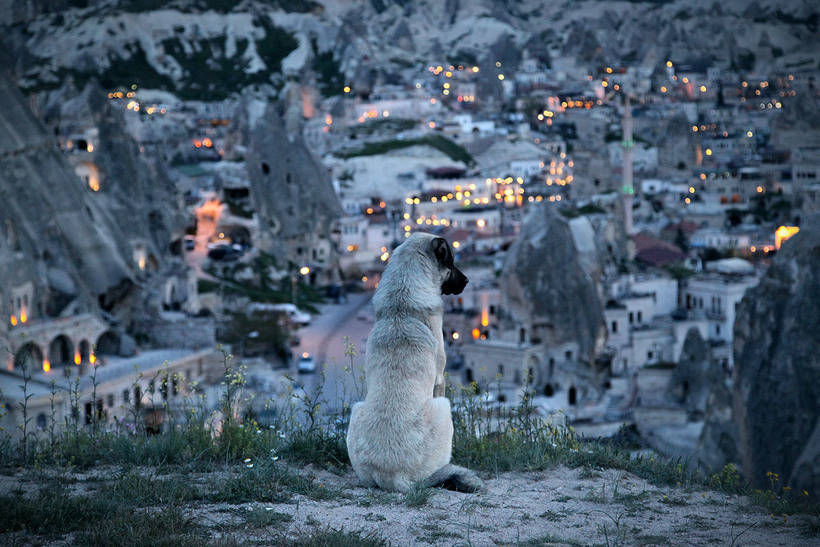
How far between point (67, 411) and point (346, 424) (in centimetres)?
1497

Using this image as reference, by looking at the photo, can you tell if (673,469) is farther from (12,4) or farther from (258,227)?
(12,4)

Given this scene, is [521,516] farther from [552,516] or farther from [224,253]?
[224,253]

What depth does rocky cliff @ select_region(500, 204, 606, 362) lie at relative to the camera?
134 feet

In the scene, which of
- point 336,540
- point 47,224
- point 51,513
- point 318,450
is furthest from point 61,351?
point 336,540

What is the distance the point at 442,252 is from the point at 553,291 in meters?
33.6

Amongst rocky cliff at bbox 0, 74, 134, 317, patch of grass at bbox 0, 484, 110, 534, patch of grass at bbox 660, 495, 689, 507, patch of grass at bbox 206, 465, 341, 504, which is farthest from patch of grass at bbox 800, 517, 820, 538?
rocky cliff at bbox 0, 74, 134, 317

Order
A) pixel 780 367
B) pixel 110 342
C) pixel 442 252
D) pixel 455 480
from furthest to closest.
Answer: pixel 110 342 → pixel 780 367 → pixel 442 252 → pixel 455 480

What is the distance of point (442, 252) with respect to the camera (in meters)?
7.89

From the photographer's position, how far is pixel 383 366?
7613 millimetres

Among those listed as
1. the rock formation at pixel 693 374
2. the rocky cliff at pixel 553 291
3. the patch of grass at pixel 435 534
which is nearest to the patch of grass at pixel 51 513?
Answer: the patch of grass at pixel 435 534

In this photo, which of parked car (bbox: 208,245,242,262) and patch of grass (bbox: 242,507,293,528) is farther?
parked car (bbox: 208,245,242,262)

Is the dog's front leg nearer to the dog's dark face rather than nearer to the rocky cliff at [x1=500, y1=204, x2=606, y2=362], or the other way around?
the dog's dark face

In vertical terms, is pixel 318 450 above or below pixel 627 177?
below

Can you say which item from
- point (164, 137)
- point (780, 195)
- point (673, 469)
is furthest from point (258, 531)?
point (780, 195)
